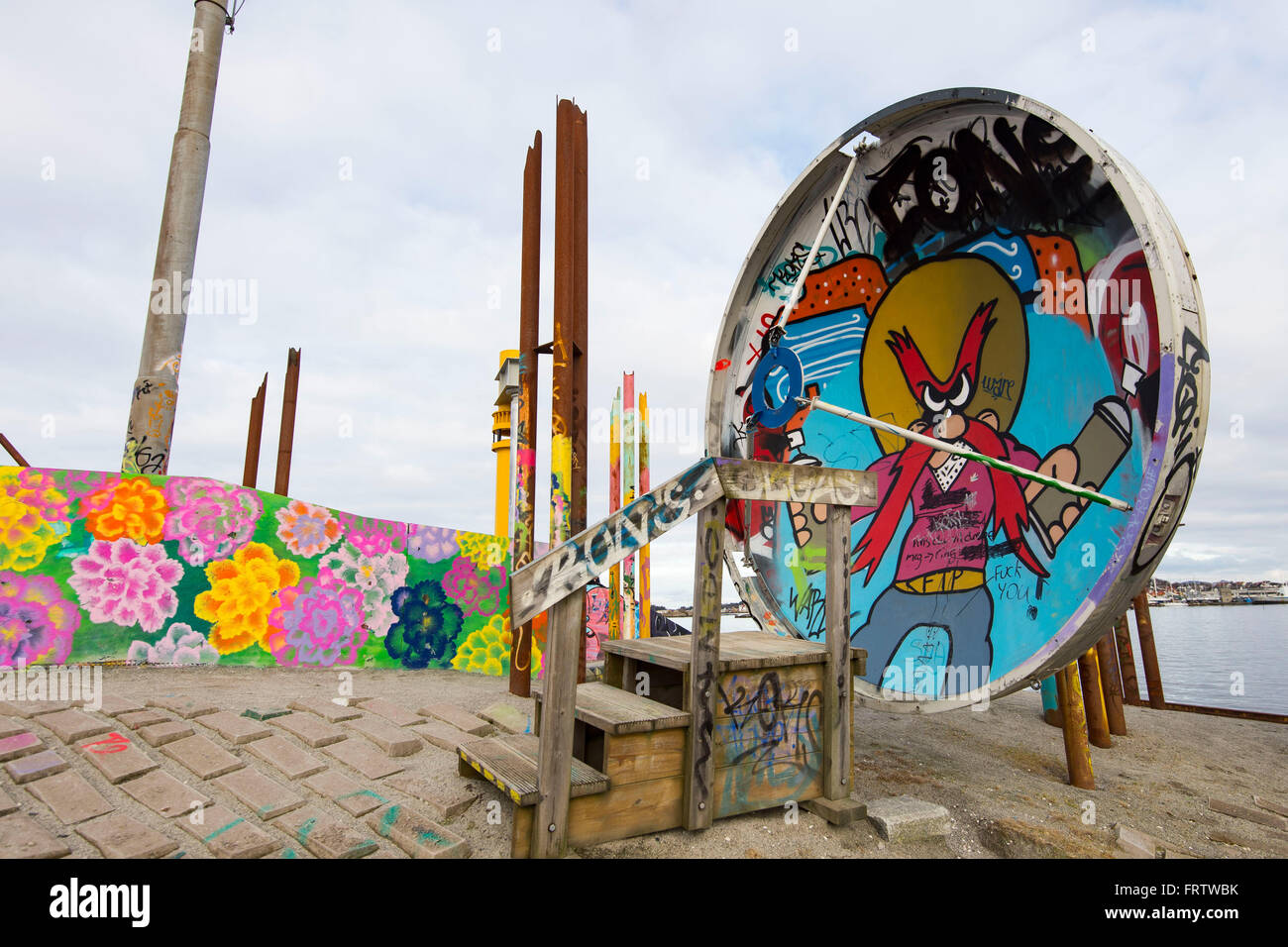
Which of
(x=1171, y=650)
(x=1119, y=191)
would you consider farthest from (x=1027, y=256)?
(x=1171, y=650)

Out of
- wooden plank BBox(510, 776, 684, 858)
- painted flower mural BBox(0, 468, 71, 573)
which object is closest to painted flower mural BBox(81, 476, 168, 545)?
painted flower mural BBox(0, 468, 71, 573)

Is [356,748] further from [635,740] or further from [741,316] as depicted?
[741,316]

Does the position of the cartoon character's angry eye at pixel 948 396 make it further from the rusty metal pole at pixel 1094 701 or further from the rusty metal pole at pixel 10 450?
the rusty metal pole at pixel 10 450

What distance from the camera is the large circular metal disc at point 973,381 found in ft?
13.0

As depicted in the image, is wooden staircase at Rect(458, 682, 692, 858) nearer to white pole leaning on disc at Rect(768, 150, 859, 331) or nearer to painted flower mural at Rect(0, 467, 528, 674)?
white pole leaning on disc at Rect(768, 150, 859, 331)

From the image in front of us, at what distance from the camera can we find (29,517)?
698cm

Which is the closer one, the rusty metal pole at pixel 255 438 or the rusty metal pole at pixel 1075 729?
the rusty metal pole at pixel 1075 729

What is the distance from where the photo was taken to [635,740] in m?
3.72

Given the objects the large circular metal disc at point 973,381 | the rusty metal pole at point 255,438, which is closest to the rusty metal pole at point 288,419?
the rusty metal pole at point 255,438

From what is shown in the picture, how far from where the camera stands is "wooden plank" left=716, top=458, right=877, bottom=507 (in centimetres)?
404

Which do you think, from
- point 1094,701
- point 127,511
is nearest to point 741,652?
point 1094,701

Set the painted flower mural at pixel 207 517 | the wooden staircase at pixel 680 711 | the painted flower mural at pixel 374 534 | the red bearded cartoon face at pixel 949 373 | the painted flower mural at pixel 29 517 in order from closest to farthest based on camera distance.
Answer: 1. the wooden staircase at pixel 680 711
2. the red bearded cartoon face at pixel 949 373
3. the painted flower mural at pixel 29 517
4. the painted flower mural at pixel 207 517
5. the painted flower mural at pixel 374 534

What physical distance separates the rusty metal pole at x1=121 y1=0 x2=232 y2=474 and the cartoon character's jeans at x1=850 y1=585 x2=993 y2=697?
934cm

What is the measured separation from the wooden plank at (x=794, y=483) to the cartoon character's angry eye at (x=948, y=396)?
201 centimetres
